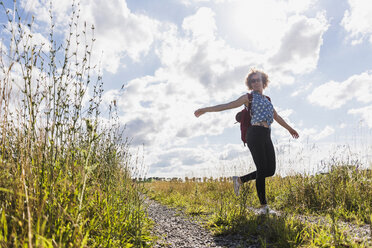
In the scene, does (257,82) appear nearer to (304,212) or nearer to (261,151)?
(261,151)

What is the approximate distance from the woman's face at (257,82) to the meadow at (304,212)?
1547 millimetres

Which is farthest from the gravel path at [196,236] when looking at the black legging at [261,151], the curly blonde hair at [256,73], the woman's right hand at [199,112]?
the curly blonde hair at [256,73]

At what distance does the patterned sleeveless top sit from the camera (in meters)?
3.75

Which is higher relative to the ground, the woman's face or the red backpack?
the woman's face

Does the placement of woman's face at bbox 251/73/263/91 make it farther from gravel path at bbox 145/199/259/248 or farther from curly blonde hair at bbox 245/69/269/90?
gravel path at bbox 145/199/259/248

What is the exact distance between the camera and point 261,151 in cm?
374

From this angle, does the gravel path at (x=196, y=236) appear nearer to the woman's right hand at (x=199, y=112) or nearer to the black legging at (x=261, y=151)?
the black legging at (x=261, y=151)

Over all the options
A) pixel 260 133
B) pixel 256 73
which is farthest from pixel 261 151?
pixel 256 73

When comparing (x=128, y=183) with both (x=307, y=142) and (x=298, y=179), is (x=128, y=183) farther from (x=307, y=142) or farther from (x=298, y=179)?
(x=307, y=142)

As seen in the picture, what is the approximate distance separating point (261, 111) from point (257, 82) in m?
0.63

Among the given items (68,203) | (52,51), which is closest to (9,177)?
(68,203)

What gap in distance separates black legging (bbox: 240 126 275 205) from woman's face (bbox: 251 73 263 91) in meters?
0.72

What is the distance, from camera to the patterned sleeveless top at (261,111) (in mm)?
3750

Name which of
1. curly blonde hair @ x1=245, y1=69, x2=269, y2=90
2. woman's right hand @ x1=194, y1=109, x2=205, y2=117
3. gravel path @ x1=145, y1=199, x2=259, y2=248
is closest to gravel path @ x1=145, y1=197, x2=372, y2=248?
gravel path @ x1=145, y1=199, x2=259, y2=248
